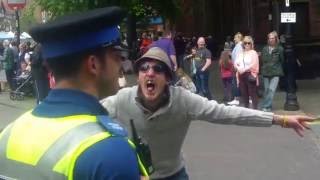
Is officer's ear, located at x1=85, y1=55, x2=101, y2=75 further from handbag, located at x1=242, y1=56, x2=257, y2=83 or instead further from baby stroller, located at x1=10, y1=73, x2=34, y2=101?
baby stroller, located at x1=10, y1=73, x2=34, y2=101

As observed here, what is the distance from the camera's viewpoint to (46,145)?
2.15 meters

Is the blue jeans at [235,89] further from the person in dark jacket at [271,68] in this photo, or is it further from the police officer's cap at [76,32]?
the police officer's cap at [76,32]

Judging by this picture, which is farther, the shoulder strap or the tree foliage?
the tree foliage

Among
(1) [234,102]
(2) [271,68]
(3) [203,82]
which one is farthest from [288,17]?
(3) [203,82]

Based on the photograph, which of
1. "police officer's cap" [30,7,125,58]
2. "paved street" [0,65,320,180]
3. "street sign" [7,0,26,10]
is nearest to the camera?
"police officer's cap" [30,7,125,58]

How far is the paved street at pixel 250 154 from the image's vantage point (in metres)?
9.41

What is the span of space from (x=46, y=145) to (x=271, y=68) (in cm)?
1412

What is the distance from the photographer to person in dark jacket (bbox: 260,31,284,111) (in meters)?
15.9

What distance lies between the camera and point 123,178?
205cm

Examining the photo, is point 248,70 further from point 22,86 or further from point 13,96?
point 13,96

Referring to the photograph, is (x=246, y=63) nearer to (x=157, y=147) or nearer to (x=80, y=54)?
(x=157, y=147)

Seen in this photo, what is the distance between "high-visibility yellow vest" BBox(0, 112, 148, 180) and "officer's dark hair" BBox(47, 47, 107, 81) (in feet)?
0.48

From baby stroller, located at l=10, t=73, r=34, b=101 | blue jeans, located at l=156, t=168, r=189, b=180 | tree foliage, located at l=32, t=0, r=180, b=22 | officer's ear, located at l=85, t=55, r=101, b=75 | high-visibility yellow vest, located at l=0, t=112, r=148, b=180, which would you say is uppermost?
tree foliage, located at l=32, t=0, r=180, b=22

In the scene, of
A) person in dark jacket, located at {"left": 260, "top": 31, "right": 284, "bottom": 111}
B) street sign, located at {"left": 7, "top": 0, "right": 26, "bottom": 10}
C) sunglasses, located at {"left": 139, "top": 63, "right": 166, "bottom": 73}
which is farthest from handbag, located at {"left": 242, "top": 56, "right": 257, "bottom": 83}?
sunglasses, located at {"left": 139, "top": 63, "right": 166, "bottom": 73}
